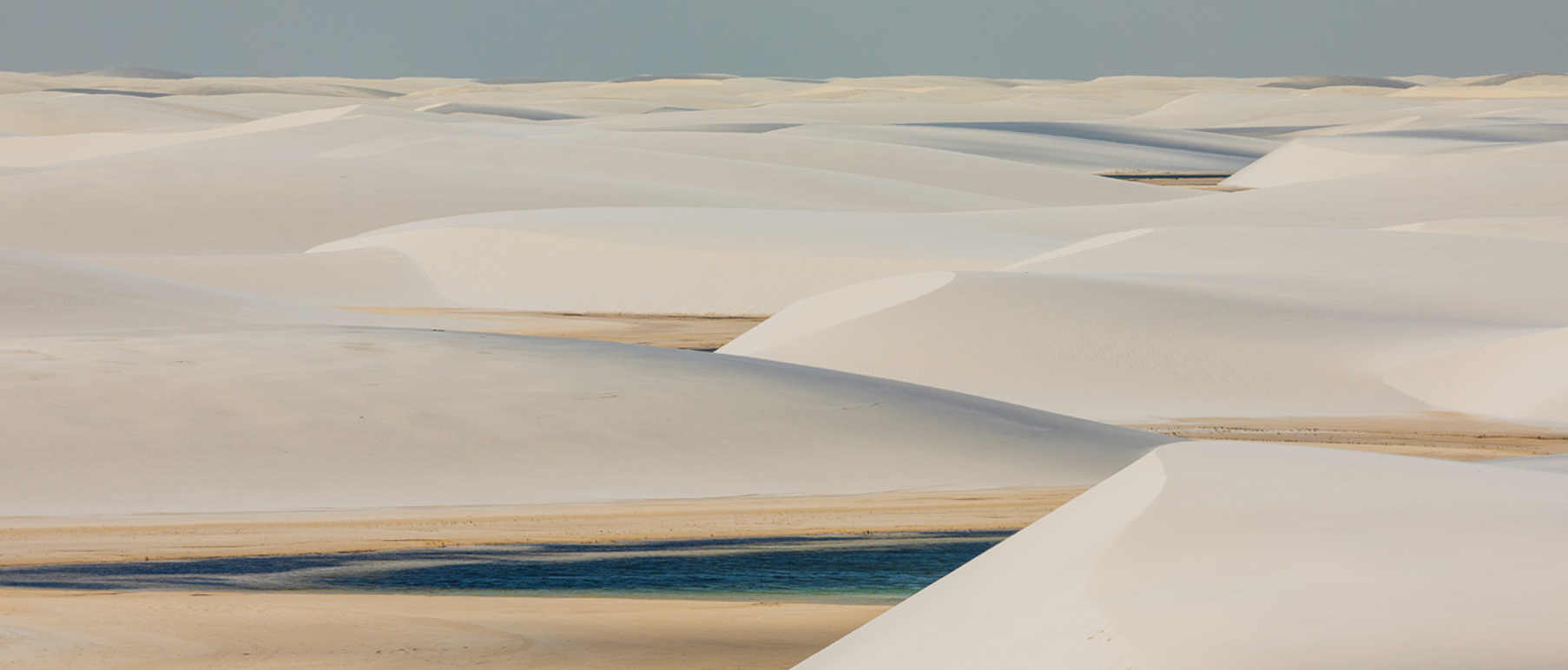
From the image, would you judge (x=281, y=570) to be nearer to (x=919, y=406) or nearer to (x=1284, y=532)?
(x=1284, y=532)

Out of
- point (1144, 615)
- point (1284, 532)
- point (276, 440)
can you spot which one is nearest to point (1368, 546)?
point (1284, 532)

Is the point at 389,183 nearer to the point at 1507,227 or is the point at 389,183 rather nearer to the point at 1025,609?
the point at 1507,227

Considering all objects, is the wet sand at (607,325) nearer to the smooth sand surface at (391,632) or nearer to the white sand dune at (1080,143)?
the smooth sand surface at (391,632)

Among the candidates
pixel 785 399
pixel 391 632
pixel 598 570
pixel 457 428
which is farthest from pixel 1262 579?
pixel 785 399

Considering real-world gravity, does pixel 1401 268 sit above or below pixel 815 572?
above

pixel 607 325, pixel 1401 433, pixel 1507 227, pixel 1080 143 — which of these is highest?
pixel 1080 143
